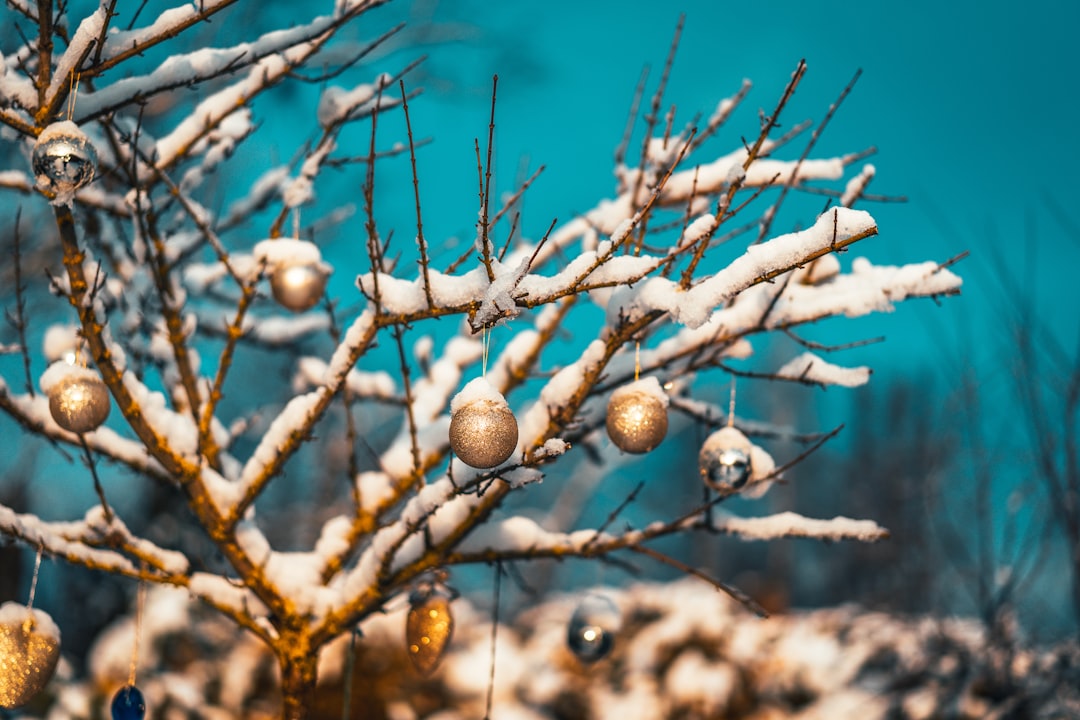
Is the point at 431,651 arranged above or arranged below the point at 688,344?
below

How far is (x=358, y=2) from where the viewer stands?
2.33m

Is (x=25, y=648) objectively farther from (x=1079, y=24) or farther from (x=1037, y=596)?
(x=1079, y=24)

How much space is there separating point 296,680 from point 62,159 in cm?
163

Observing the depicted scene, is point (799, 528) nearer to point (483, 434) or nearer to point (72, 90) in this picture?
point (483, 434)

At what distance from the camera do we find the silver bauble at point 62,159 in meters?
1.84

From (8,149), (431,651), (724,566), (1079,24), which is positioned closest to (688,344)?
(431,651)

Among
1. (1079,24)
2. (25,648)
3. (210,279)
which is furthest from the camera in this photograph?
(1079,24)

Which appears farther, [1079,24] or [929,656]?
[1079,24]

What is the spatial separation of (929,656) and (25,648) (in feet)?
17.4

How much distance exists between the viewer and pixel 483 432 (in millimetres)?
1727

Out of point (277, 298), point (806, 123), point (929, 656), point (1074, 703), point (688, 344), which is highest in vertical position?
point (806, 123)

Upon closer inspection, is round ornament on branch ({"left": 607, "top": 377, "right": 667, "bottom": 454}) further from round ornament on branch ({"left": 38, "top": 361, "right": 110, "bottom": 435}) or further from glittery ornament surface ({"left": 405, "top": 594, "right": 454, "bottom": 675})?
round ornament on branch ({"left": 38, "top": 361, "right": 110, "bottom": 435})

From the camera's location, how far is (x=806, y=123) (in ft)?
8.89

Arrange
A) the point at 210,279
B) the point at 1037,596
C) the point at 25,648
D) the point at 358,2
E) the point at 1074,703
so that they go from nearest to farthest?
the point at 25,648, the point at 358,2, the point at 210,279, the point at 1074,703, the point at 1037,596
